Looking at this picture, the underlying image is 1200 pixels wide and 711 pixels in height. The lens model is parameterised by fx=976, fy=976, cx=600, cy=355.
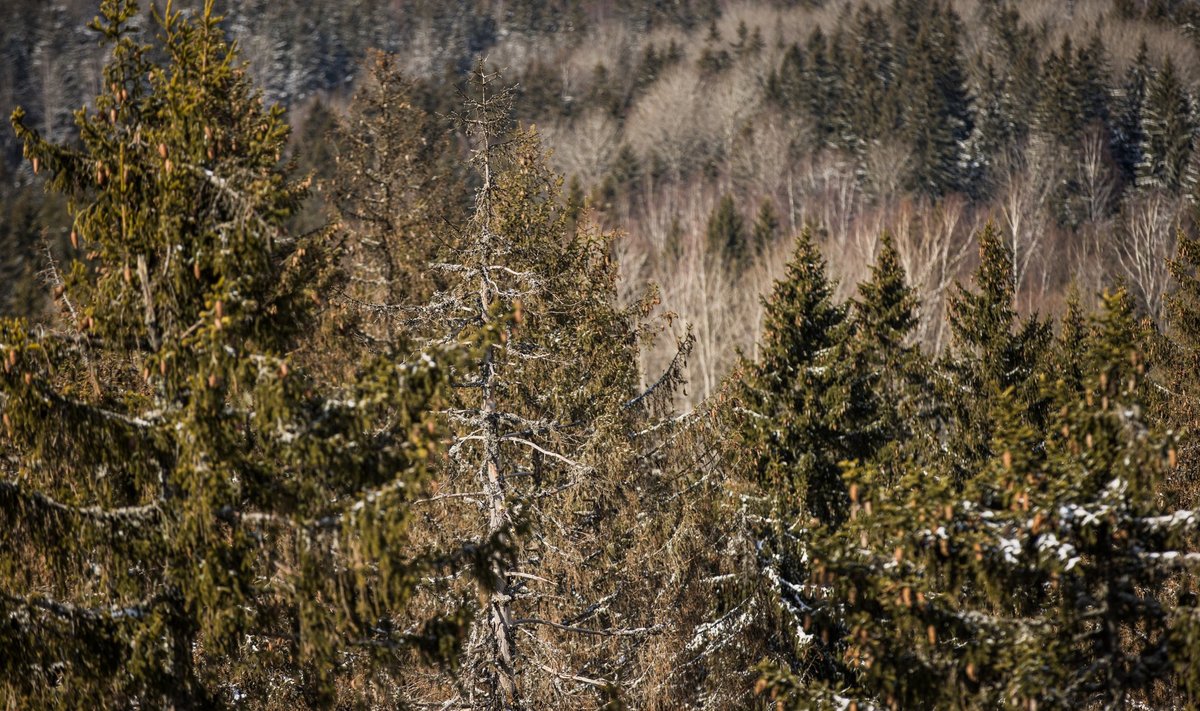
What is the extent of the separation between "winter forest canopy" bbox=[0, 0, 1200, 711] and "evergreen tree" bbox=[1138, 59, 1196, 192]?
4139 cm

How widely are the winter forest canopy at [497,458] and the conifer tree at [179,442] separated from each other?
28mm

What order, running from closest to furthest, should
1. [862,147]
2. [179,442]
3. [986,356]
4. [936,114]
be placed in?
[179,442] → [986,356] → [936,114] → [862,147]

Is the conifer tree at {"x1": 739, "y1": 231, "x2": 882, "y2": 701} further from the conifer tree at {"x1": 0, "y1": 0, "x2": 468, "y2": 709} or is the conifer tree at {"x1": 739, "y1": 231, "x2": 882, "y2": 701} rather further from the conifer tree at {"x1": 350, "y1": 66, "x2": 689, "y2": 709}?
the conifer tree at {"x1": 0, "y1": 0, "x2": 468, "y2": 709}

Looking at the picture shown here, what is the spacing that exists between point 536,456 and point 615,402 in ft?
5.44

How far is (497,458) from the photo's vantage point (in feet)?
37.1

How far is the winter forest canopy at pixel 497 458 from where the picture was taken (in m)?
6.89

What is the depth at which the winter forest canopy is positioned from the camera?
6.89 m

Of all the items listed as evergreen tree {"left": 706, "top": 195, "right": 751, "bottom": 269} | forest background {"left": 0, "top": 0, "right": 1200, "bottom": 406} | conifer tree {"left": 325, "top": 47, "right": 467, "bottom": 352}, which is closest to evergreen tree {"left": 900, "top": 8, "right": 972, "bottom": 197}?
forest background {"left": 0, "top": 0, "right": 1200, "bottom": 406}

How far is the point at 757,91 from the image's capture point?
3319 inches

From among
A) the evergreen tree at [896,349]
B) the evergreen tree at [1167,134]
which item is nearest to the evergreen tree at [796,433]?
the evergreen tree at [896,349]

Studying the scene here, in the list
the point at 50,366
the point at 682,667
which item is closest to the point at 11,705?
the point at 50,366

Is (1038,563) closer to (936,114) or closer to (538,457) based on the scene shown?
(538,457)

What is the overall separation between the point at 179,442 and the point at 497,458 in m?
4.91

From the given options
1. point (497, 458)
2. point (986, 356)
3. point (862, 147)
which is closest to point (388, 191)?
point (497, 458)
